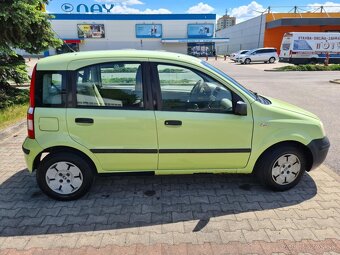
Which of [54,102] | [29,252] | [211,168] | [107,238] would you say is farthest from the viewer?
[211,168]

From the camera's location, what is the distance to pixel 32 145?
3424 mm

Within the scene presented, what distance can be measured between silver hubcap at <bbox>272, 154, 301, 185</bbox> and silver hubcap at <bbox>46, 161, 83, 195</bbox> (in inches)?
95.1

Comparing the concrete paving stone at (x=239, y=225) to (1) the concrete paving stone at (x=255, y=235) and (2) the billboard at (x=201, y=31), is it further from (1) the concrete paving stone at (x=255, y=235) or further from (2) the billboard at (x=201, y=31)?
(2) the billboard at (x=201, y=31)

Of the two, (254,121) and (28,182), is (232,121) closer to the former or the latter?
(254,121)

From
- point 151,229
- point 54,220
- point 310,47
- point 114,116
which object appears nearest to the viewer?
point 151,229

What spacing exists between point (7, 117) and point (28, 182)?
376cm

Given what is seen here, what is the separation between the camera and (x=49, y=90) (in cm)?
338

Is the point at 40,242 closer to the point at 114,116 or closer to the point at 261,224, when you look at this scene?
the point at 114,116

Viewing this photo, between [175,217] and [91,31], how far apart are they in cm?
5272

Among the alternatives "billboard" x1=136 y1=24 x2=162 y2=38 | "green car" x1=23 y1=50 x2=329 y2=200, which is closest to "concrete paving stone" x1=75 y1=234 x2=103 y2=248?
"green car" x1=23 y1=50 x2=329 y2=200

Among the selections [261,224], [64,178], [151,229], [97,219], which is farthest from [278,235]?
[64,178]

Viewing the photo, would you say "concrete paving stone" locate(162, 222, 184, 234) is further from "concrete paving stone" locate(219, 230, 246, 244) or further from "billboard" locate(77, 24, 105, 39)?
"billboard" locate(77, 24, 105, 39)

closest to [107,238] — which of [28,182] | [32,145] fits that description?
[32,145]

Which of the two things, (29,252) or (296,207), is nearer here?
(29,252)
